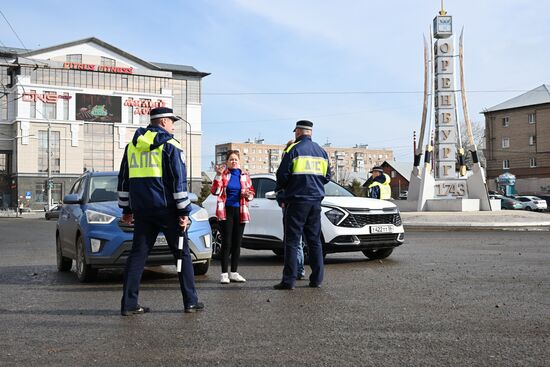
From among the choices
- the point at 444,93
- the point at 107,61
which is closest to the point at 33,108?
the point at 107,61

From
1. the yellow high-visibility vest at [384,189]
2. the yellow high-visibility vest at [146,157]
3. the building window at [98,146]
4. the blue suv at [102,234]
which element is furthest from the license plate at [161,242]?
the building window at [98,146]

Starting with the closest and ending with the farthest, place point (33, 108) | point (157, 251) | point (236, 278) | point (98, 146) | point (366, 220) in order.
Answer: point (236, 278) < point (157, 251) < point (366, 220) < point (33, 108) < point (98, 146)

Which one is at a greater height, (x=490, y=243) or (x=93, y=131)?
(x=93, y=131)

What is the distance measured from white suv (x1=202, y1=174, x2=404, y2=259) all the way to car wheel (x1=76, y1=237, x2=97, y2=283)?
284 centimetres

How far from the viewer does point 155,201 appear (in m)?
6.08

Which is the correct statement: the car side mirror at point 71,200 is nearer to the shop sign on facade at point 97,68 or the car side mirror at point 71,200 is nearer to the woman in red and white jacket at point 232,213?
the woman in red and white jacket at point 232,213

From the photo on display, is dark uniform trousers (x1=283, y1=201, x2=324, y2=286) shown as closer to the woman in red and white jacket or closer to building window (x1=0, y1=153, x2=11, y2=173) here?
the woman in red and white jacket

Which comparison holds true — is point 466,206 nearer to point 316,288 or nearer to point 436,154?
point 436,154

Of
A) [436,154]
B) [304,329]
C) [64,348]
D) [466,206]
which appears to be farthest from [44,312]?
[436,154]

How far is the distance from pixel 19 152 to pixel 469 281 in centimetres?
7959

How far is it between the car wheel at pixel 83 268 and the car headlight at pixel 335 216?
12.1 feet

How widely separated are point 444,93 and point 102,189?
27.8 metres

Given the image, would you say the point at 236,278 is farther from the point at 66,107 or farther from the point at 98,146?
the point at 98,146

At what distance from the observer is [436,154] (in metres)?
35.3
